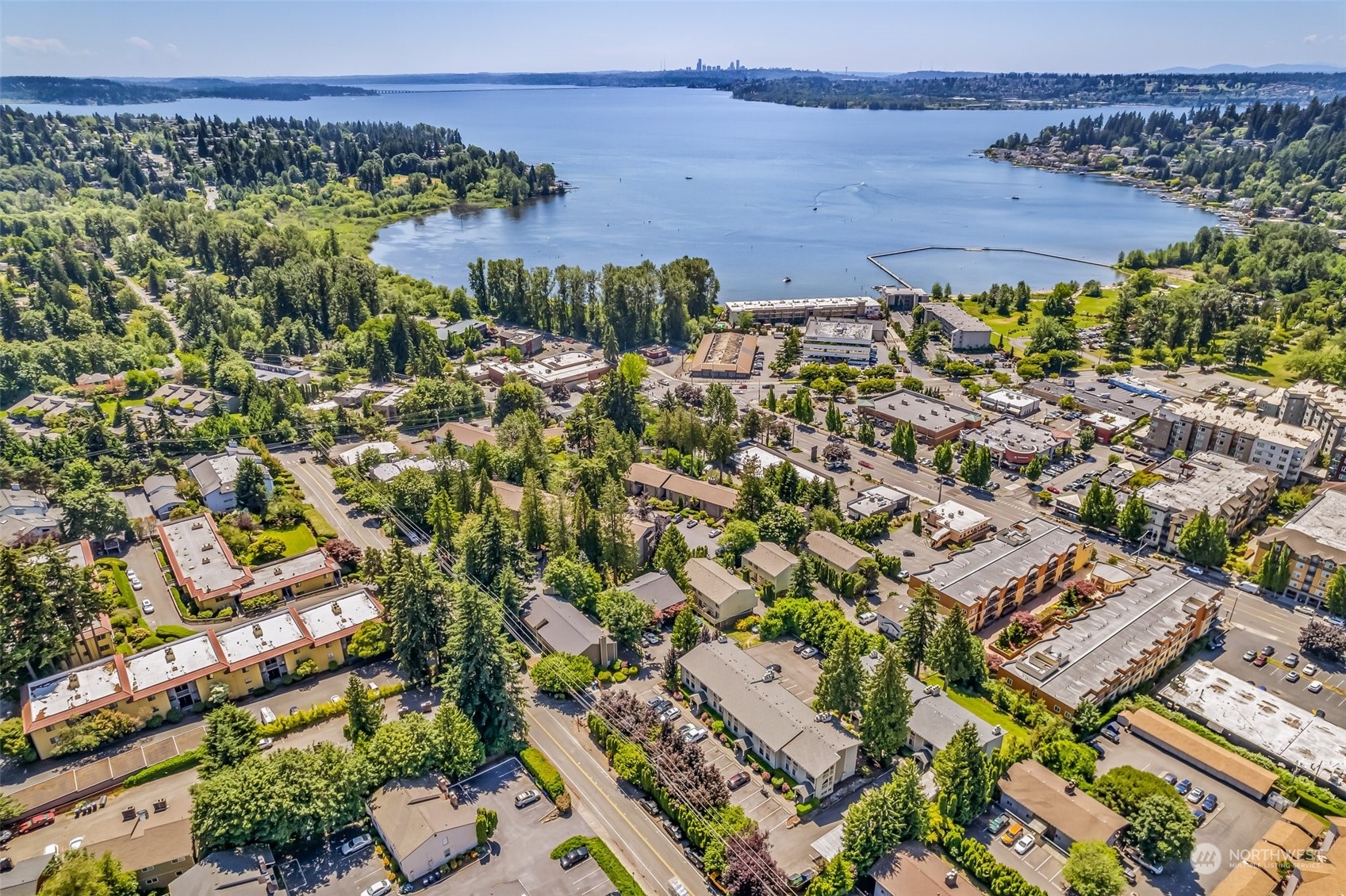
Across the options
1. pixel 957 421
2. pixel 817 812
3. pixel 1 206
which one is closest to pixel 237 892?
pixel 817 812

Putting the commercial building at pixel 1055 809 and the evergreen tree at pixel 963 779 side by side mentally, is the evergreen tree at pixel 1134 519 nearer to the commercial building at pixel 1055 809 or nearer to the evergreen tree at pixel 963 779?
the commercial building at pixel 1055 809

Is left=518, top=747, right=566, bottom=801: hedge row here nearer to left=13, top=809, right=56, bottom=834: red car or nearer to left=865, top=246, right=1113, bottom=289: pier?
left=13, top=809, right=56, bottom=834: red car

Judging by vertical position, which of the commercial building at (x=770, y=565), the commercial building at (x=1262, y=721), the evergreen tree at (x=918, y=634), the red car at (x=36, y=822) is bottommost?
the red car at (x=36, y=822)

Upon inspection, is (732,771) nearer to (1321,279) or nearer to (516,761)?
(516,761)

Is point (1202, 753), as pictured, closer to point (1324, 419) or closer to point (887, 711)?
point (887, 711)

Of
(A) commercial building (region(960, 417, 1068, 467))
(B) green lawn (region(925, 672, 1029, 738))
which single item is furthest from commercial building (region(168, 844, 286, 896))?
(A) commercial building (region(960, 417, 1068, 467))

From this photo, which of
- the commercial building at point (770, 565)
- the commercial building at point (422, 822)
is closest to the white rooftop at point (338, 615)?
the commercial building at point (422, 822)
